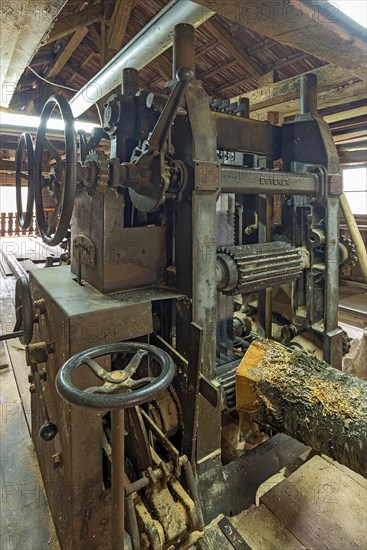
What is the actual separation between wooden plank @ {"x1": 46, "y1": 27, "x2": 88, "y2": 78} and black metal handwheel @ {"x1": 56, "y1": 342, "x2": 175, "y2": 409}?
441cm

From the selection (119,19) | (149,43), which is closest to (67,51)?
(119,19)

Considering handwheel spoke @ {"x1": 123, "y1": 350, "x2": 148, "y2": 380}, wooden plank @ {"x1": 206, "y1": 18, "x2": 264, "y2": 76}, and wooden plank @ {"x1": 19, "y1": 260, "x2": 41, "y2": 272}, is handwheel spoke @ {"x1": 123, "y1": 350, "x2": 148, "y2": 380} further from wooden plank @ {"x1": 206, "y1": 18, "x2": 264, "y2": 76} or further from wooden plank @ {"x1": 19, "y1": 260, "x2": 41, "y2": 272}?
wooden plank @ {"x1": 19, "y1": 260, "x2": 41, "y2": 272}

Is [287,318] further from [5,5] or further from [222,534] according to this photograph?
[5,5]

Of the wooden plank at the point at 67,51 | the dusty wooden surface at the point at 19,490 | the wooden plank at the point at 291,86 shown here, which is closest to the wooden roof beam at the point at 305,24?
the wooden plank at the point at 291,86

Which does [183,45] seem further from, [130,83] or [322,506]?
[322,506]

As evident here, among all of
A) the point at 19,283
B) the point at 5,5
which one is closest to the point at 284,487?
the point at 19,283

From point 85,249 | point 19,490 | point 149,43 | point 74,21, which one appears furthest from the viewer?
point 74,21

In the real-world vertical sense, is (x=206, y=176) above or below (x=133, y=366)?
above

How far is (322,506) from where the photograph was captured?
140 centimetres

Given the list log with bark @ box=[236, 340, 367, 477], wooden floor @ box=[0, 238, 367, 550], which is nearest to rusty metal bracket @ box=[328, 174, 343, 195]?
log with bark @ box=[236, 340, 367, 477]

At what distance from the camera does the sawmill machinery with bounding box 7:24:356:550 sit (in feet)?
3.53

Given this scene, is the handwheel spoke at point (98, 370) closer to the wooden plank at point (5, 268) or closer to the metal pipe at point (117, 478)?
the metal pipe at point (117, 478)

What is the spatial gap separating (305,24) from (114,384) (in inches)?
54.3

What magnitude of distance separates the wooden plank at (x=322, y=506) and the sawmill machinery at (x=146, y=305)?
0.16m
